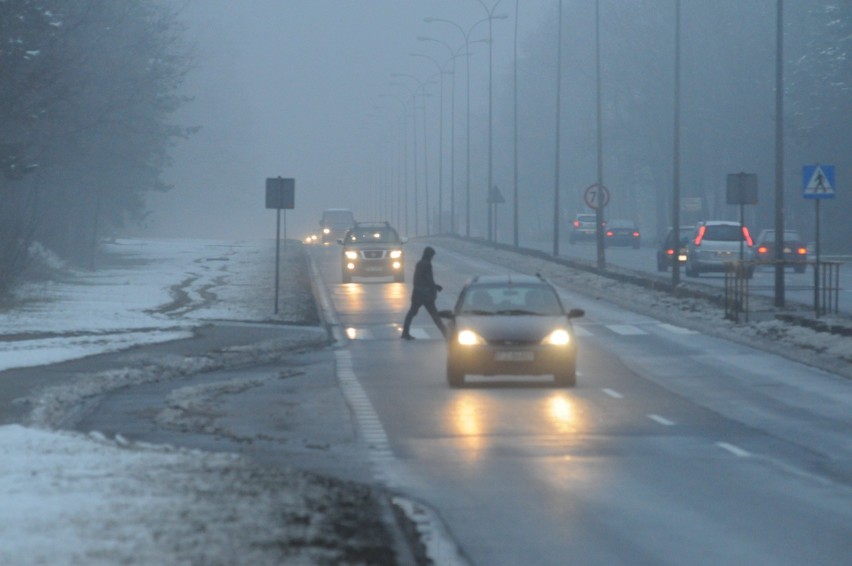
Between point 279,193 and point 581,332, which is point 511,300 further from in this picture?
point 279,193

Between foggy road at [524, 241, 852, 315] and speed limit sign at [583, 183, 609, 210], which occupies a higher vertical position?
speed limit sign at [583, 183, 609, 210]

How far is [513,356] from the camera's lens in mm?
22078

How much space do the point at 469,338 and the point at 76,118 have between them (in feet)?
116

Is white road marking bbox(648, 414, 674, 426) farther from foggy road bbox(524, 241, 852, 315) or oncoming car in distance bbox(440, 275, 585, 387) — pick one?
foggy road bbox(524, 241, 852, 315)

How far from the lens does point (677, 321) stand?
36625 millimetres

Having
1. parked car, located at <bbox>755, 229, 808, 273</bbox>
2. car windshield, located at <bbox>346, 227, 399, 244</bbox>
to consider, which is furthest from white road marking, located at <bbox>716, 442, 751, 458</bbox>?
parked car, located at <bbox>755, 229, 808, 273</bbox>

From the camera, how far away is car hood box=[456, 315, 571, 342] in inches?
873

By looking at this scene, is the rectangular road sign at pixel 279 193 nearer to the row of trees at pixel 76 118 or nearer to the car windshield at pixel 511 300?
the row of trees at pixel 76 118

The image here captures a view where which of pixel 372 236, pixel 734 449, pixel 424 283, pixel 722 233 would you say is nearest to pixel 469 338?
pixel 734 449

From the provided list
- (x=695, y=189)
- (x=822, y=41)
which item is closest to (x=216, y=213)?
(x=695, y=189)

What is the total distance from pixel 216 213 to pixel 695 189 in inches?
3780

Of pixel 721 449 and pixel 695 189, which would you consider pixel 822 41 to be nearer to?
pixel 695 189

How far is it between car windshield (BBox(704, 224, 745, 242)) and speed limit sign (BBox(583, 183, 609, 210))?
370 cm

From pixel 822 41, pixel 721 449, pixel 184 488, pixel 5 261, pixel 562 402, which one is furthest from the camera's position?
pixel 822 41
